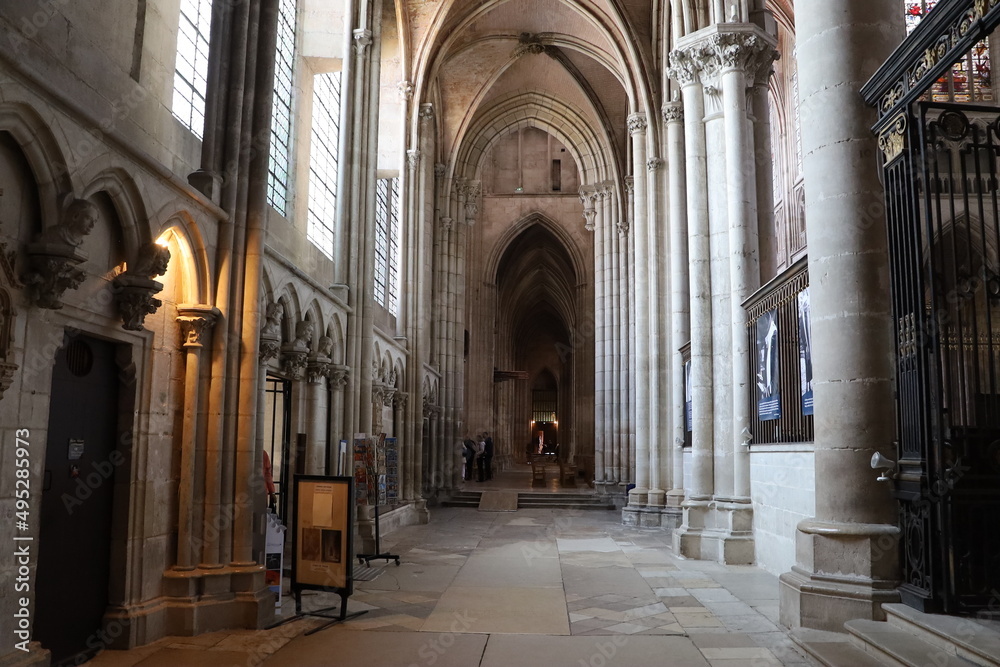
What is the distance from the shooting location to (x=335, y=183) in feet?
45.3

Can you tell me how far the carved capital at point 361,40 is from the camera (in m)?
13.3

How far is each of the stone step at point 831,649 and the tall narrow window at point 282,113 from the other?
26.9 ft

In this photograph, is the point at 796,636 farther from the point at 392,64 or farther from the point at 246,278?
the point at 392,64

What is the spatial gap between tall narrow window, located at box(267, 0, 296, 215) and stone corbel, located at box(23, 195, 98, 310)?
548 cm

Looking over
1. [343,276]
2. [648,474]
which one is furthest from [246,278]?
[648,474]

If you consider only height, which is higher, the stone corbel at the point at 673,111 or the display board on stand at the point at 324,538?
the stone corbel at the point at 673,111

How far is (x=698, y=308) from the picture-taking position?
42.2ft

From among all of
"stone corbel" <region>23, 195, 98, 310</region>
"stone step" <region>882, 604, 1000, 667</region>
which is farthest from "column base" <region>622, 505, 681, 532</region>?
"stone corbel" <region>23, 195, 98, 310</region>

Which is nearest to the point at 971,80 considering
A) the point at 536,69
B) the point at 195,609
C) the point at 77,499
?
the point at 536,69

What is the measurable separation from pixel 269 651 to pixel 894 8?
22.9 feet

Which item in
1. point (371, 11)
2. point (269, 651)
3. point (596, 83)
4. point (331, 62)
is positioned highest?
point (596, 83)

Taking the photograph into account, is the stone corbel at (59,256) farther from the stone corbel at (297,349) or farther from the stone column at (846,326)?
the stone column at (846,326)

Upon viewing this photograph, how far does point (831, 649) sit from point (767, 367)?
4919mm

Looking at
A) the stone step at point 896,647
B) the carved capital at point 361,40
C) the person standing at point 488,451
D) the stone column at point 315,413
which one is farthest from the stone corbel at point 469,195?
the stone step at point 896,647
